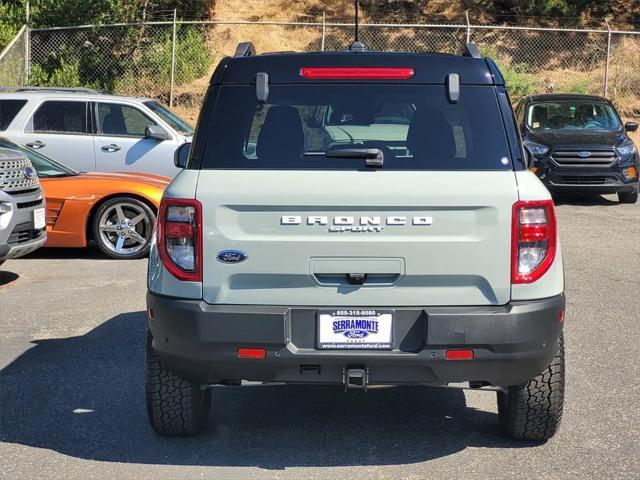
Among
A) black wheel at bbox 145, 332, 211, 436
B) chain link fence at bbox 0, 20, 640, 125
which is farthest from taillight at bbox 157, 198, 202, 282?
chain link fence at bbox 0, 20, 640, 125

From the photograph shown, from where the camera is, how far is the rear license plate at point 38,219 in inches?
385

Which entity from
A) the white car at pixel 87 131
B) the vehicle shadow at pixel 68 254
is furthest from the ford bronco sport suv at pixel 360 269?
the white car at pixel 87 131

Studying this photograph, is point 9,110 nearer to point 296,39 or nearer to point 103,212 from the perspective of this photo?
point 103,212

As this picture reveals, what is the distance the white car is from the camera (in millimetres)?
15023

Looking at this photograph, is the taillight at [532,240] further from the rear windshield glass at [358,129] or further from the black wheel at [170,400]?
the black wheel at [170,400]

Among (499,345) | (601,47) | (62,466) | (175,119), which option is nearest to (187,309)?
(62,466)

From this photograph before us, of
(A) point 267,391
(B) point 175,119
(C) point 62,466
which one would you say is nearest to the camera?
(C) point 62,466

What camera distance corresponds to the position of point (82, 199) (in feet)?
37.0

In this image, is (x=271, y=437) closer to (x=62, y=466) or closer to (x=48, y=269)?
(x=62, y=466)

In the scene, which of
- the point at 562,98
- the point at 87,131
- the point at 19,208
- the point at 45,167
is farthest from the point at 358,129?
the point at 562,98

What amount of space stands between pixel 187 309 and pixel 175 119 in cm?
1164

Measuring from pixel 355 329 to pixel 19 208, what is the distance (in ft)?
18.4

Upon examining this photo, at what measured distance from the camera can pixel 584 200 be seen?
17.0 m

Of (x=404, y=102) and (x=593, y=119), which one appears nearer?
(x=404, y=102)
